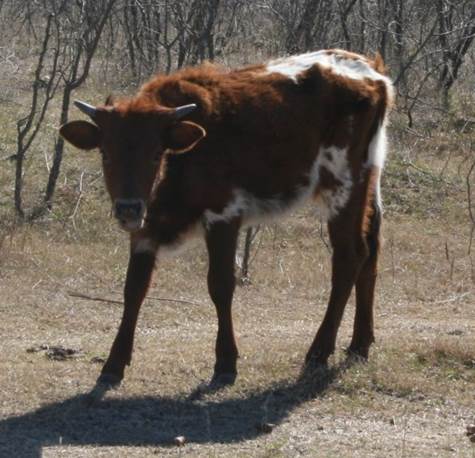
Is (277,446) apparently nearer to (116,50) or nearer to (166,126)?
(166,126)

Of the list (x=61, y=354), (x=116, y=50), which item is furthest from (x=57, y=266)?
(x=116, y=50)

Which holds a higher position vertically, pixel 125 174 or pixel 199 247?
pixel 125 174

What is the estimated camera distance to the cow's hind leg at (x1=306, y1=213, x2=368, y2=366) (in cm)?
820

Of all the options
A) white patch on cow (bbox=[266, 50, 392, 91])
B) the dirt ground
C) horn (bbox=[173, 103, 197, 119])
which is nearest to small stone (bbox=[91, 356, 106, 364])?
the dirt ground

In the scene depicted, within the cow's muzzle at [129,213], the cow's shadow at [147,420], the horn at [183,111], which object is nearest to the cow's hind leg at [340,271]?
the cow's shadow at [147,420]

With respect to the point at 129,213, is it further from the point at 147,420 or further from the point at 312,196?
the point at 312,196

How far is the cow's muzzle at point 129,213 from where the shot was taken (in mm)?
7090

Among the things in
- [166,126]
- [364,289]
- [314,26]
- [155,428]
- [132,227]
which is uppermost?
[314,26]

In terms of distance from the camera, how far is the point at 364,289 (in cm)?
860

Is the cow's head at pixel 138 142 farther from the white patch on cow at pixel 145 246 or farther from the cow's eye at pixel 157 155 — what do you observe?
the white patch on cow at pixel 145 246

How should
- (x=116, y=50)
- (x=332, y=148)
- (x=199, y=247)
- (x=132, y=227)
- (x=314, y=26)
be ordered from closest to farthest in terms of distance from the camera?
(x=132, y=227), (x=332, y=148), (x=199, y=247), (x=314, y=26), (x=116, y=50)

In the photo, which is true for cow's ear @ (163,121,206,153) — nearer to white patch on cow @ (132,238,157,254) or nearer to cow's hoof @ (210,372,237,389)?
white patch on cow @ (132,238,157,254)

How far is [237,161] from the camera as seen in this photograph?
Answer: 302 inches

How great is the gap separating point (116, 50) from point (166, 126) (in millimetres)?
11936
